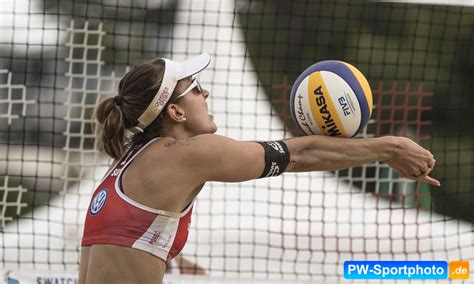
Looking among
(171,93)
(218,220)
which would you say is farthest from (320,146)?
(218,220)

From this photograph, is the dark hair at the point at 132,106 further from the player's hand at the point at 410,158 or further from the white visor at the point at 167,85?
the player's hand at the point at 410,158

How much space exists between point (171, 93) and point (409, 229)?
5412mm

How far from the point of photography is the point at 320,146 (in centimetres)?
397

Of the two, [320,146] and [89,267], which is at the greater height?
[320,146]

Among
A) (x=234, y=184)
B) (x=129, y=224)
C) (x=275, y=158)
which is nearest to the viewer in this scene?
(x=129, y=224)

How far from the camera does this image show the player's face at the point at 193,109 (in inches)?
157

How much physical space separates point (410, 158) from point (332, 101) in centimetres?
44

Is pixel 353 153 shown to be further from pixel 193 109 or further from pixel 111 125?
pixel 111 125

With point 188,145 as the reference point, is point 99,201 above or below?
below

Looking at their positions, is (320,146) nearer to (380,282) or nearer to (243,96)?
(380,282)

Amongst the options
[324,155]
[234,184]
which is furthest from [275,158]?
[234,184]

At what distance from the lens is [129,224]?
3.73m

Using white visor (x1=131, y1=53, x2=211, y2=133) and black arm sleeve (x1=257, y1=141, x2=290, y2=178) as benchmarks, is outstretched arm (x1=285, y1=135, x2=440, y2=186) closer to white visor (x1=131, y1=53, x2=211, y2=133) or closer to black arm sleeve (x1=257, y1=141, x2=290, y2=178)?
black arm sleeve (x1=257, y1=141, x2=290, y2=178)

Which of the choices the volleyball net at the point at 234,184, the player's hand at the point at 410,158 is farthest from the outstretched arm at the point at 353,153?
the volleyball net at the point at 234,184
